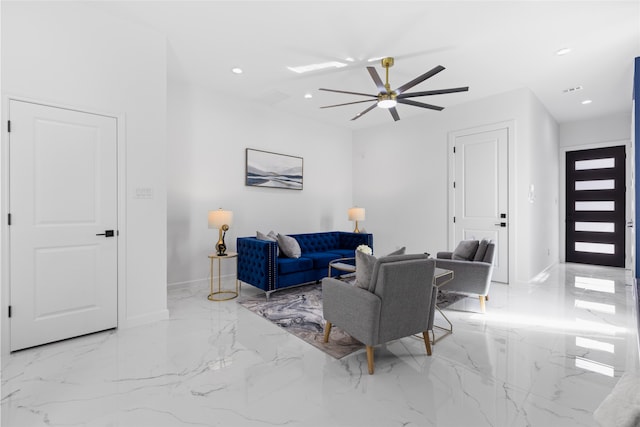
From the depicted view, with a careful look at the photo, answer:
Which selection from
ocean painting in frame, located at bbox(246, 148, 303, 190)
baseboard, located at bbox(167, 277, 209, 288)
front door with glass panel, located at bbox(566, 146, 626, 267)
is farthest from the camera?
front door with glass panel, located at bbox(566, 146, 626, 267)

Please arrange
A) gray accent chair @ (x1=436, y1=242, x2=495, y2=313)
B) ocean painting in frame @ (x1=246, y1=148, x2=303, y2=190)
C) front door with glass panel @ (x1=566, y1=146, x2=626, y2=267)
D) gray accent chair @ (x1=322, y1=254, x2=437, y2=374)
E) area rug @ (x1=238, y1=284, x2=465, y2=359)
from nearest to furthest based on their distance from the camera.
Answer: gray accent chair @ (x1=322, y1=254, x2=437, y2=374) → area rug @ (x1=238, y1=284, x2=465, y2=359) → gray accent chair @ (x1=436, y1=242, x2=495, y2=313) → ocean painting in frame @ (x1=246, y1=148, x2=303, y2=190) → front door with glass panel @ (x1=566, y1=146, x2=626, y2=267)

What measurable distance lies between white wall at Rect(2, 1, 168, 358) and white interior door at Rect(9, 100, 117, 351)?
0.32 ft

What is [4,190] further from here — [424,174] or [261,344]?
[424,174]

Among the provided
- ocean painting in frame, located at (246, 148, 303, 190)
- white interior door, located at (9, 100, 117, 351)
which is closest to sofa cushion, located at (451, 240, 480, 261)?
ocean painting in frame, located at (246, 148, 303, 190)

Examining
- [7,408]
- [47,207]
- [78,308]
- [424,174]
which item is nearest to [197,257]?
[78,308]

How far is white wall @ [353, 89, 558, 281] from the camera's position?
4910mm

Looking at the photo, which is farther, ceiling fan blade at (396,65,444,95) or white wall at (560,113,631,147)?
white wall at (560,113,631,147)

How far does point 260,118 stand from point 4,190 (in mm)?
3737

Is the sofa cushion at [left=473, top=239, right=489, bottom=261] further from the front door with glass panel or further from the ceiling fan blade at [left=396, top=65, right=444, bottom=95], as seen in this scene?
the front door with glass panel

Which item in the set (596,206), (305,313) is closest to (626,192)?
(596,206)

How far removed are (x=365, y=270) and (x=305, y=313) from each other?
54.7 inches

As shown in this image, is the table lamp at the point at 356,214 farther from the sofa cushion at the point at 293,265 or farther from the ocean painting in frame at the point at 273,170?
the sofa cushion at the point at 293,265

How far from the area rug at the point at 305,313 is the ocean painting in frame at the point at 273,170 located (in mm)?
2022

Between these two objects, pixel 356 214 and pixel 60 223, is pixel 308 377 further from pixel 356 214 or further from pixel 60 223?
pixel 356 214
